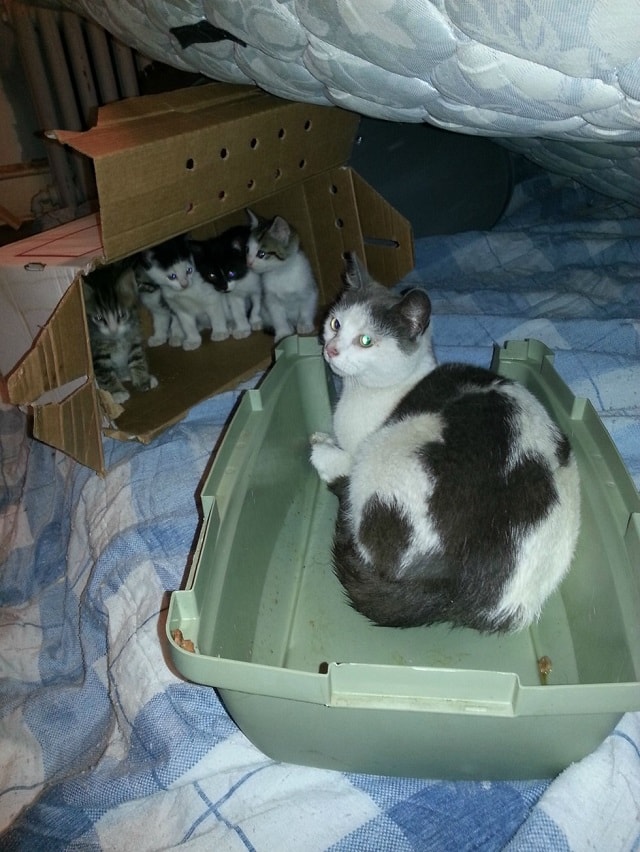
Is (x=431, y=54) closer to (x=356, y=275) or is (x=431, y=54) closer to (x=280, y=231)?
(x=356, y=275)

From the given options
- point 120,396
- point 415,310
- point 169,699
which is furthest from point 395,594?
point 120,396

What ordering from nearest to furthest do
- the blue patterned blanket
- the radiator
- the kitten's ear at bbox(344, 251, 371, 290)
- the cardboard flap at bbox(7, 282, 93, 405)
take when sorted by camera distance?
the blue patterned blanket, the cardboard flap at bbox(7, 282, 93, 405), the kitten's ear at bbox(344, 251, 371, 290), the radiator

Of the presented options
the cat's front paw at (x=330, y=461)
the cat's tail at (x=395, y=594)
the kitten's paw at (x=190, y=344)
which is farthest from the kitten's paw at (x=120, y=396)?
the cat's tail at (x=395, y=594)

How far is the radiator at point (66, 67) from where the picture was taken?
251 cm

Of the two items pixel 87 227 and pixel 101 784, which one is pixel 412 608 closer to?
pixel 101 784

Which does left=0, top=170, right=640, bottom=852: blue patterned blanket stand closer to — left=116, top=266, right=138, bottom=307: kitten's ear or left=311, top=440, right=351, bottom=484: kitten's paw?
left=311, top=440, right=351, bottom=484: kitten's paw

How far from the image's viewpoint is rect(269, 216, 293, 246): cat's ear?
1.91m

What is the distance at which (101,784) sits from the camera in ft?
3.32

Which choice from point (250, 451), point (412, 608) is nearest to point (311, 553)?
point (250, 451)

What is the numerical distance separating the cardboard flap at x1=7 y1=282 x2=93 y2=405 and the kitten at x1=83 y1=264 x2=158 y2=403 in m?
0.43

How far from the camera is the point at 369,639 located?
120cm

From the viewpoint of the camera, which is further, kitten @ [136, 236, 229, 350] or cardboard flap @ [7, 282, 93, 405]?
kitten @ [136, 236, 229, 350]

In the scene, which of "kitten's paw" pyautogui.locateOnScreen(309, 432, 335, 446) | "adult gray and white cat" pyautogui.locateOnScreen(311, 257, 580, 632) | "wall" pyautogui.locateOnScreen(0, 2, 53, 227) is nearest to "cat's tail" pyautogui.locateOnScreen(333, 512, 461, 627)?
"adult gray and white cat" pyautogui.locateOnScreen(311, 257, 580, 632)

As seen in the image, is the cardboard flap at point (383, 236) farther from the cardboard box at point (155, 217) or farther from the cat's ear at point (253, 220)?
the cat's ear at point (253, 220)
